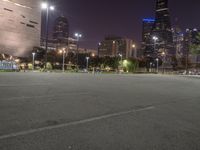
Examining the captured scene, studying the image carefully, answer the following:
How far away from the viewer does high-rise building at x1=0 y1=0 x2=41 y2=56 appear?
127 metres

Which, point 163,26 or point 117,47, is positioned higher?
point 163,26

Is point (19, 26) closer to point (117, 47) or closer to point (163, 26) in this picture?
point (117, 47)

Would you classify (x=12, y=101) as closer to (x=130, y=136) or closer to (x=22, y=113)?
(x=22, y=113)

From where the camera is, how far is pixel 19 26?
13688cm

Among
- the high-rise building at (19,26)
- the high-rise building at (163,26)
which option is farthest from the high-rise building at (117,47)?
the high-rise building at (19,26)

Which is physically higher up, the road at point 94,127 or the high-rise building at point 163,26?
the high-rise building at point 163,26

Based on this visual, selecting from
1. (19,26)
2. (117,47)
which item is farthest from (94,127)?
(117,47)

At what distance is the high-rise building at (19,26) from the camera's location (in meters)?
127

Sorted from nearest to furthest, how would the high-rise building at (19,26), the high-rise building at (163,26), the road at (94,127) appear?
the road at (94,127) < the high-rise building at (19,26) < the high-rise building at (163,26)

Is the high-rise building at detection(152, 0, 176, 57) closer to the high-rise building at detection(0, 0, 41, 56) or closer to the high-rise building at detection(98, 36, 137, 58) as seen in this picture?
the high-rise building at detection(98, 36, 137, 58)

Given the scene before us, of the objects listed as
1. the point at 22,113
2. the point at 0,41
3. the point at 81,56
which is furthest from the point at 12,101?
the point at 0,41

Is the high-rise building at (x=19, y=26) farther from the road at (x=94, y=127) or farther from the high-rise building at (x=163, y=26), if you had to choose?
the road at (x=94, y=127)

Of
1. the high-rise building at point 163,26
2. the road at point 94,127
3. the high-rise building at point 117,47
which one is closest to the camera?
the road at point 94,127

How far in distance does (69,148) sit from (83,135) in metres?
0.80
